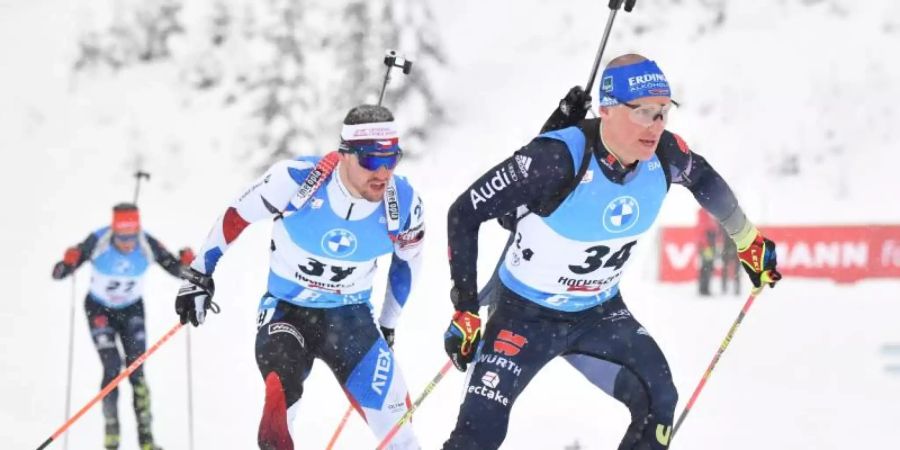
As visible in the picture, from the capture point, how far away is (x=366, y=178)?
5.03 m

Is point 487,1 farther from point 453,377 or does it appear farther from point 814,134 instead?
point 453,377

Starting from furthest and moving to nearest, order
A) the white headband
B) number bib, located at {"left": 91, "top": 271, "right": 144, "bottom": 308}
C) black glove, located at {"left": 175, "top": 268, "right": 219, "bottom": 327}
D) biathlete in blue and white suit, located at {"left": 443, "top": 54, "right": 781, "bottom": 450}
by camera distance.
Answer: number bib, located at {"left": 91, "top": 271, "right": 144, "bottom": 308}
black glove, located at {"left": 175, "top": 268, "right": 219, "bottom": 327}
the white headband
biathlete in blue and white suit, located at {"left": 443, "top": 54, "right": 781, "bottom": 450}

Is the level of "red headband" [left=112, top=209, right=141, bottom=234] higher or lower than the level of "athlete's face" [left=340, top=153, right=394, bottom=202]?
lower

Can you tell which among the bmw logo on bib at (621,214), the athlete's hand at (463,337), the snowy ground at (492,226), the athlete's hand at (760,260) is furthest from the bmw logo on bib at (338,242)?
the snowy ground at (492,226)

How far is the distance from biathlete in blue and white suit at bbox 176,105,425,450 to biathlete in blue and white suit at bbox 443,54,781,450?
815 millimetres

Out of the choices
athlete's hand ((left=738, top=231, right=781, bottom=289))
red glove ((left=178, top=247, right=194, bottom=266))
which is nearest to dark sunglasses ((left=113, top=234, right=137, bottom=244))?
red glove ((left=178, top=247, right=194, bottom=266))

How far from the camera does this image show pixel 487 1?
97.9 feet

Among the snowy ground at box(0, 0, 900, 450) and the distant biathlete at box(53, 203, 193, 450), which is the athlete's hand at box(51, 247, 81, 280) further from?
the snowy ground at box(0, 0, 900, 450)

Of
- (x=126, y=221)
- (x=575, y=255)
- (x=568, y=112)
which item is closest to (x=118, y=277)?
(x=126, y=221)

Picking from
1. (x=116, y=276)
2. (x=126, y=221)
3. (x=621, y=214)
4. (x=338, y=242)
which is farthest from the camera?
(x=126, y=221)

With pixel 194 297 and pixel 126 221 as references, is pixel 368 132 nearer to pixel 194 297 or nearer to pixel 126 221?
pixel 194 297

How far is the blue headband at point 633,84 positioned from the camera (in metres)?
4.21

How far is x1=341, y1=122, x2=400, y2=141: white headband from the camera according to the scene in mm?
4992

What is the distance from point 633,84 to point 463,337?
122 cm
